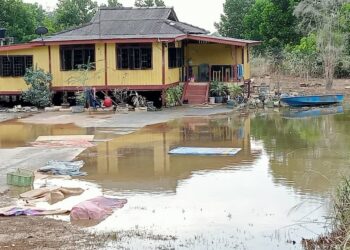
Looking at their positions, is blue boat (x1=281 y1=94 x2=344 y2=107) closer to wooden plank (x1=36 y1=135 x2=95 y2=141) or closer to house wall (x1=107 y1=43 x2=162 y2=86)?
house wall (x1=107 y1=43 x2=162 y2=86)

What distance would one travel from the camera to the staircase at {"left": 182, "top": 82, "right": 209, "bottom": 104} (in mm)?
29266

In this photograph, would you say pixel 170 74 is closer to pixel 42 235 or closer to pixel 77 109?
pixel 77 109

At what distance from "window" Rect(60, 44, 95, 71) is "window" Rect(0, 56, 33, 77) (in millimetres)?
1543

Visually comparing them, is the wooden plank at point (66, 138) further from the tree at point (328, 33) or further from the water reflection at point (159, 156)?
the tree at point (328, 33)

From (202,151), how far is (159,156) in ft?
3.93

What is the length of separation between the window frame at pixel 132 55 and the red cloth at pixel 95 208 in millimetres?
16801

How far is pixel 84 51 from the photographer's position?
28.2 meters

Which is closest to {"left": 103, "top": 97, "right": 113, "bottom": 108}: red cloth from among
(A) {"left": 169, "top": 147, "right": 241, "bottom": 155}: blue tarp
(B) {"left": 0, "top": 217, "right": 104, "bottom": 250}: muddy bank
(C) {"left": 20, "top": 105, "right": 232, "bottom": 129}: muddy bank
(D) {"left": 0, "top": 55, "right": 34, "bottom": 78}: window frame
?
(C) {"left": 20, "top": 105, "right": 232, "bottom": 129}: muddy bank

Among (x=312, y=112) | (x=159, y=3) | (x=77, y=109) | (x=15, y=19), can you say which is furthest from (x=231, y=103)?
(x=159, y=3)

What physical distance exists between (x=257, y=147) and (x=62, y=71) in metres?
13.5

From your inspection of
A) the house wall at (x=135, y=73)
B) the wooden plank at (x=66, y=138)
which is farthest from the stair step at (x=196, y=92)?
the wooden plank at (x=66, y=138)

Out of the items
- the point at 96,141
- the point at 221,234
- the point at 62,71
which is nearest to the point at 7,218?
the point at 221,234

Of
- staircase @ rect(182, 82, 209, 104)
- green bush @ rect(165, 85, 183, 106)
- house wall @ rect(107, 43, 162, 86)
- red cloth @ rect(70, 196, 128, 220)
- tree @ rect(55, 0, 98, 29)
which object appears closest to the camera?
red cloth @ rect(70, 196, 128, 220)

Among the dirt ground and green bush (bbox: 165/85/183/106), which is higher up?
green bush (bbox: 165/85/183/106)
